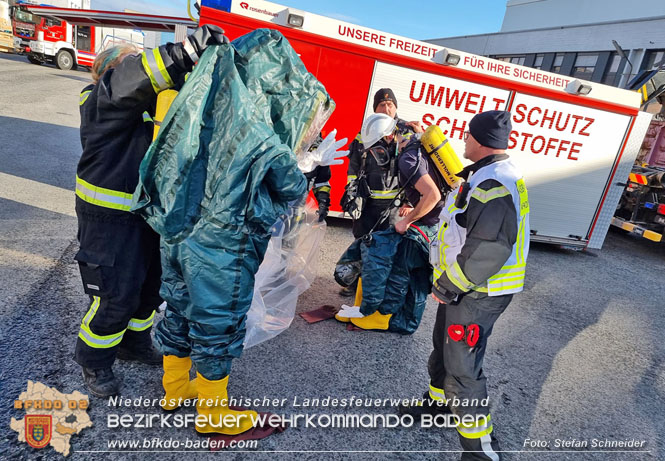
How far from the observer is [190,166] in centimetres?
167

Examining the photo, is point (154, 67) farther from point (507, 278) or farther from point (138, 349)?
point (507, 278)

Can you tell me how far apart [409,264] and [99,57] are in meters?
2.49

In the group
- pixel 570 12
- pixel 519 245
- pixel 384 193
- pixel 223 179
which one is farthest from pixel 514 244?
pixel 570 12

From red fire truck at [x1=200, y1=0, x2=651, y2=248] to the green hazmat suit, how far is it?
3.65m

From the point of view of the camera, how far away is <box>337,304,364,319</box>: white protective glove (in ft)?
11.1

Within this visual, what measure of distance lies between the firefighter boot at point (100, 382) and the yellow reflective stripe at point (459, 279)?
1938mm

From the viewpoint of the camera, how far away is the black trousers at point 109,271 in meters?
1.97

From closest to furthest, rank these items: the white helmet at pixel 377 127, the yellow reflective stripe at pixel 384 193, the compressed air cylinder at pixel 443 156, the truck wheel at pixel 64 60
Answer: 1. the compressed air cylinder at pixel 443 156
2. the white helmet at pixel 377 127
3. the yellow reflective stripe at pixel 384 193
4. the truck wheel at pixel 64 60

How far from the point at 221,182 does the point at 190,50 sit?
1.85 ft

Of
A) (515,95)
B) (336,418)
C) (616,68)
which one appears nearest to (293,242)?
(336,418)

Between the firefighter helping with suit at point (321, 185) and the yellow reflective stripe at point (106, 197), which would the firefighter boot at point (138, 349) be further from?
the firefighter helping with suit at point (321, 185)

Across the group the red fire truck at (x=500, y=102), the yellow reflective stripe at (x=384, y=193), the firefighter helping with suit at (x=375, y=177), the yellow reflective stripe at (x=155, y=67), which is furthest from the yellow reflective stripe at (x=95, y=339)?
the red fire truck at (x=500, y=102)

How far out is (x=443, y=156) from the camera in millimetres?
2984

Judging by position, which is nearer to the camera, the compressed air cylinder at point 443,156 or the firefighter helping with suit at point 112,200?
the firefighter helping with suit at point 112,200
